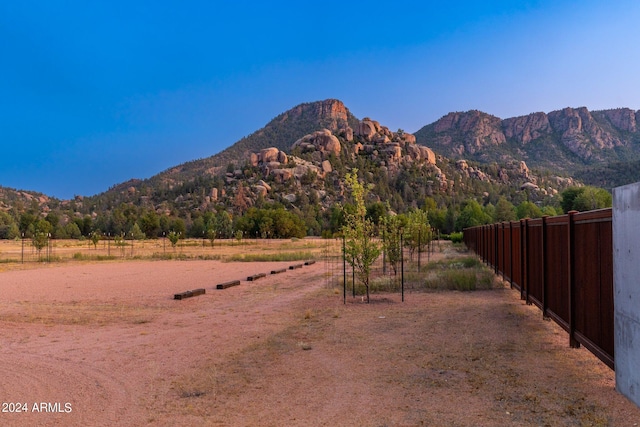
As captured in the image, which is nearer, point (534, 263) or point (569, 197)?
point (534, 263)

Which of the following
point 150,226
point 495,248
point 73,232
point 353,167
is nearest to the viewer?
point 495,248

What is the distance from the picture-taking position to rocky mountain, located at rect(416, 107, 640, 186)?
5915 inches

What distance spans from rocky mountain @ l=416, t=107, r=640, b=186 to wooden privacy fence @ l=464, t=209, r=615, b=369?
5593 inches

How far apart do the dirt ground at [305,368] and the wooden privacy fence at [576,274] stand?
0.42 meters

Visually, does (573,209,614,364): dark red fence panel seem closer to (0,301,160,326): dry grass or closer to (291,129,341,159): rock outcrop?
(0,301,160,326): dry grass

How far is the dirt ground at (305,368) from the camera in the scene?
16.4ft

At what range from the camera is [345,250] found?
1384 centimetres

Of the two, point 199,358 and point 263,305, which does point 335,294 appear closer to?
point 263,305

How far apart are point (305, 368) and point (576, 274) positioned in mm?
3977

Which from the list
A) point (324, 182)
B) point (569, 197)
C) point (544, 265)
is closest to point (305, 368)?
point (544, 265)

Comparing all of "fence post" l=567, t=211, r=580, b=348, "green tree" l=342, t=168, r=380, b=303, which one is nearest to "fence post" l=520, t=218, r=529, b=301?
"green tree" l=342, t=168, r=380, b=303

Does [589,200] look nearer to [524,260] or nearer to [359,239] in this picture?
[359,239]

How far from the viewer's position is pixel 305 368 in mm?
6844

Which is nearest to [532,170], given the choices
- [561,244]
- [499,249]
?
[499,249]
